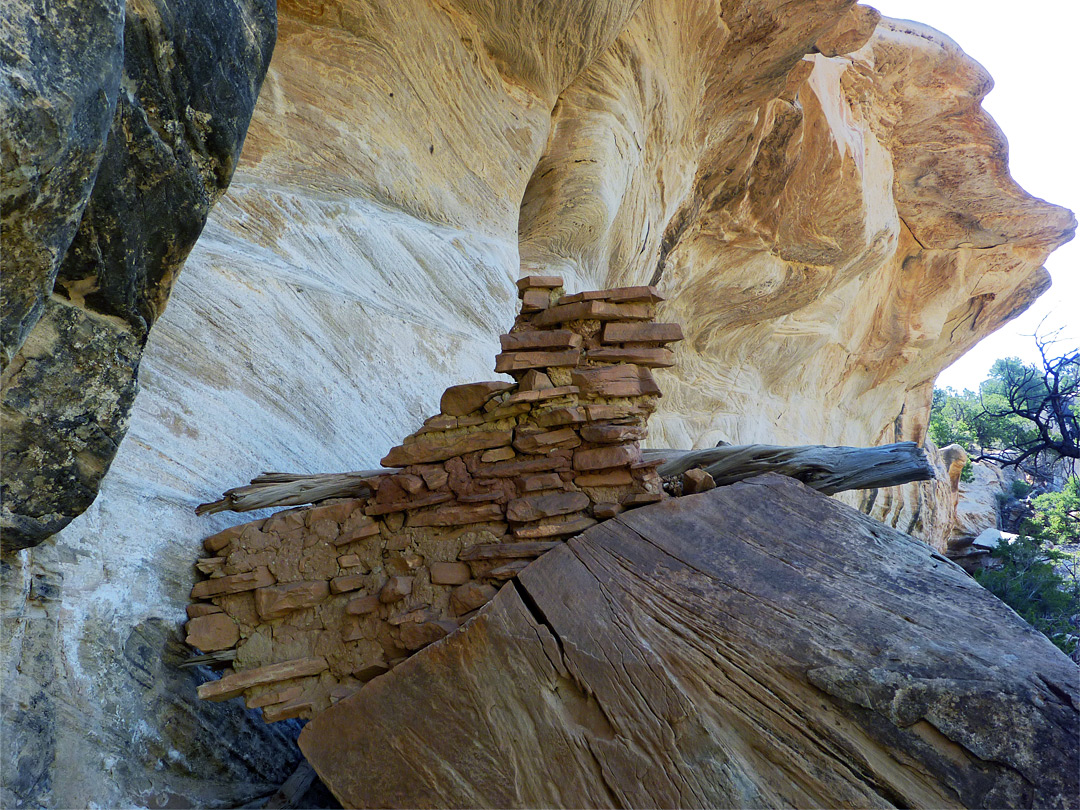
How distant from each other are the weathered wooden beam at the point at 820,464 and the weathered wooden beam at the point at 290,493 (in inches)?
48.2

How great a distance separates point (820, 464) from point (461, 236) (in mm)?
3203

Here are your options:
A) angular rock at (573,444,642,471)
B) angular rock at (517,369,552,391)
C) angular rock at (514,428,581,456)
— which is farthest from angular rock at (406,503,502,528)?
angular rock at (517,369,552,391)

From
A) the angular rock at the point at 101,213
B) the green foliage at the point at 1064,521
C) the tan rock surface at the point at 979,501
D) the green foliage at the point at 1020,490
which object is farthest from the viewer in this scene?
the green foliage at the point at 1020,490

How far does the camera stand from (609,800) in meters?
2.34

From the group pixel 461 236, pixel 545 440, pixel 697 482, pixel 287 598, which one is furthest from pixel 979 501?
pixel 287 598

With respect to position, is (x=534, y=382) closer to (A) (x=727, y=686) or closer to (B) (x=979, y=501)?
(A) (x=727, y=686)

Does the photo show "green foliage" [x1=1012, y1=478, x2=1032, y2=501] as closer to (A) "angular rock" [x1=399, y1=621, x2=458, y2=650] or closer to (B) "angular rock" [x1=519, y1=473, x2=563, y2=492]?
(B) "angular rock" [x1=519, y1=473, x2=563, y2=492]

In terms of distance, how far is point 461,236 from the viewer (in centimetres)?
552

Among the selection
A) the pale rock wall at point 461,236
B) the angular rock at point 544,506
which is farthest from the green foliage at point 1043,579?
the angular rock at point 544,506

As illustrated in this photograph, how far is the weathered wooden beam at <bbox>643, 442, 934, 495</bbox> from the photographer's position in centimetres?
297

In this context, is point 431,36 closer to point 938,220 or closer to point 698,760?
point 698,760

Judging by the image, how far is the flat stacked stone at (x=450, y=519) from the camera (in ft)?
9.46

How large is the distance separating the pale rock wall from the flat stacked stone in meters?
0.34

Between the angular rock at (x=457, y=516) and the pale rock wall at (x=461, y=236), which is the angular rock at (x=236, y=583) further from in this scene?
the angular rock at (x=457, y=516)
